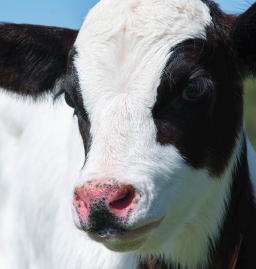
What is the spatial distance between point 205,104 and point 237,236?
1.13 m

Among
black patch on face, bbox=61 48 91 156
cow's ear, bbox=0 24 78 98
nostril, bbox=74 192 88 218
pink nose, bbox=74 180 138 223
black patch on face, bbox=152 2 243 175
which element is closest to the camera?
pink nose, bbox=74 180 138 223

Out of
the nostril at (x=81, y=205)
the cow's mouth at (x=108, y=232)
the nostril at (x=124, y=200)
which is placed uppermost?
the nostril at (x=124, y=200)

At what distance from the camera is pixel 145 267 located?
11.8 ft

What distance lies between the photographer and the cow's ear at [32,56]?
3598mm

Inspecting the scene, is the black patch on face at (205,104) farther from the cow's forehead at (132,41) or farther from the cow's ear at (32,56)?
the cow's ear at (32,56)

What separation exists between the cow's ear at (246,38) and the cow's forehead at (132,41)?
0.21 metres

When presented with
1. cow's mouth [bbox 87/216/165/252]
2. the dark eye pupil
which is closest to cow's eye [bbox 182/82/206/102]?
the dark eye pupil

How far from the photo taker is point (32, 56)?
373 centimetres

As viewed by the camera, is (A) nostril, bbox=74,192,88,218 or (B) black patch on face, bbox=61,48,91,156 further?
(B) black patch on face, bbox=61,48,91,156

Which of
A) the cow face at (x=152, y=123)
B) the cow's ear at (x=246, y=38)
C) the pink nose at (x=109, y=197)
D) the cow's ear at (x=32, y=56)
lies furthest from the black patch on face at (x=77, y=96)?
the cow's ear at (x=246, y=38)

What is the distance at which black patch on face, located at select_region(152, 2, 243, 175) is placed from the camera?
2818 mm

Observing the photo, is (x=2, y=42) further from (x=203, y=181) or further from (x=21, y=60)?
(x=203, y=181)

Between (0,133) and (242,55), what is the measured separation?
9.81ft

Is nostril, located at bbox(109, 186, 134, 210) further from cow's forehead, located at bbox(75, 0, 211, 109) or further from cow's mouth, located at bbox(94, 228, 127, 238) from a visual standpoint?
cow's forehead, located at bbox(75, 0, 211, 109)
